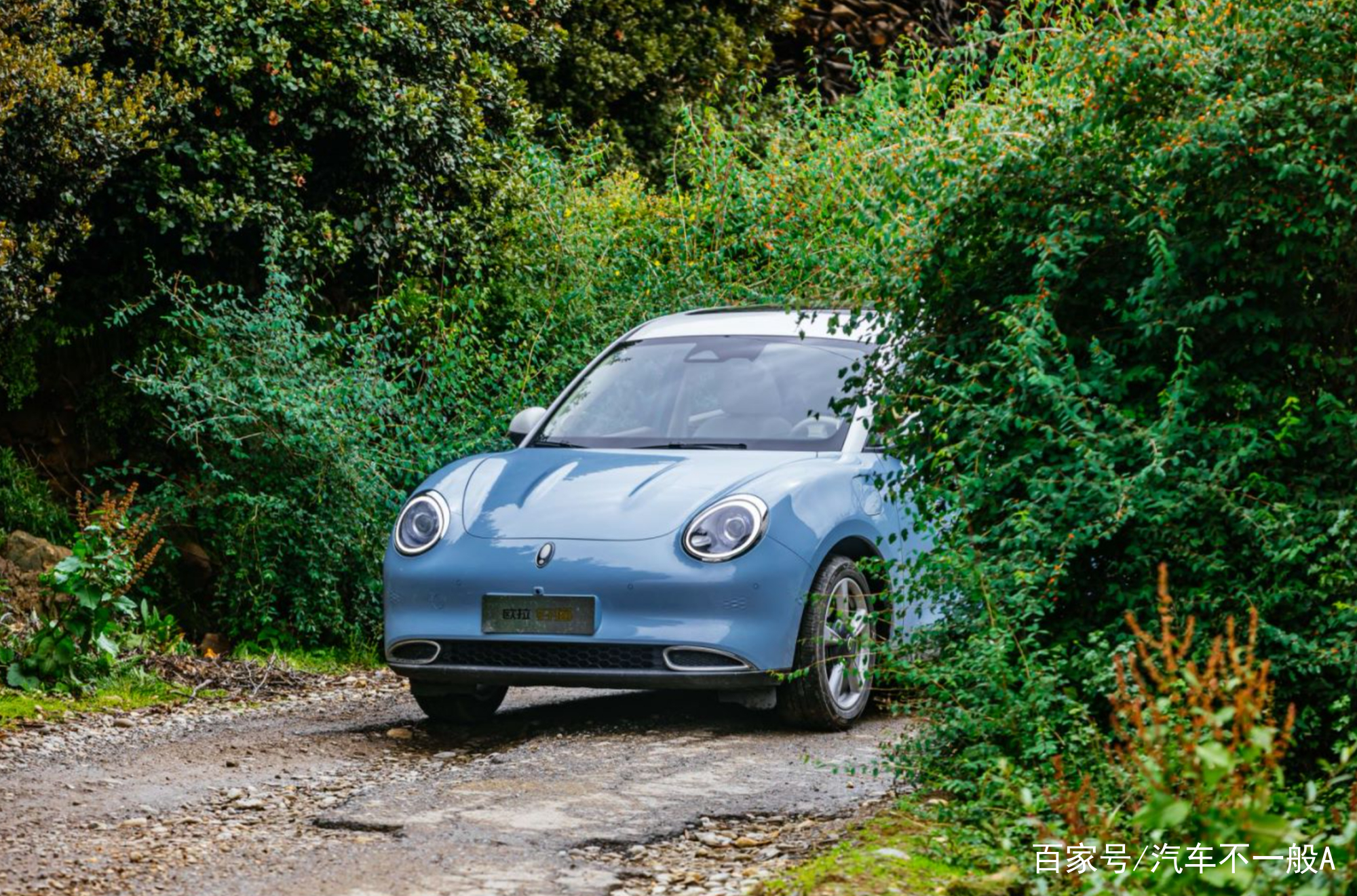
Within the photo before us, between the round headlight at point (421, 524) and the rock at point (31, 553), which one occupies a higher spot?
the round headlight at point (421, 524)

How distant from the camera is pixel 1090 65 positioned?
17.2 feet

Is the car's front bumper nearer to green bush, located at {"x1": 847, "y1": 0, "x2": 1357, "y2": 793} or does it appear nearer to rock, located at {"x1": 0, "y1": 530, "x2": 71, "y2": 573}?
green bush, located at {"x1": 847, "y1": 0, "x2": 1357, "y2": 793}

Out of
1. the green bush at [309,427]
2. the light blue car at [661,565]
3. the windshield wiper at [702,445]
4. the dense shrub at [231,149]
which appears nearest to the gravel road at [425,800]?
the light blue car at [661,565]

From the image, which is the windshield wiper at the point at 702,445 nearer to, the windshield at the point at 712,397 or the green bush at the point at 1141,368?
the windshield at the point at 712,397

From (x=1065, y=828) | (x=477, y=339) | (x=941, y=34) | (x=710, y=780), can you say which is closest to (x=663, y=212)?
(x=477, y=339)

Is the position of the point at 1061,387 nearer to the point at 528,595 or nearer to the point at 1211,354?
the point at 1211,354

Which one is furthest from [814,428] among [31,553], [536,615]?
Answer: [31,553]

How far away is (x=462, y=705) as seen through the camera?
7.32 meters

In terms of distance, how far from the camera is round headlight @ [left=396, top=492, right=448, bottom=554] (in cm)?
689

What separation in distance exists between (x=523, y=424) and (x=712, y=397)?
3.15 feet

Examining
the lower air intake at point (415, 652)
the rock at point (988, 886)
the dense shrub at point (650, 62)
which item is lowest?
the rock at point (988, 886)

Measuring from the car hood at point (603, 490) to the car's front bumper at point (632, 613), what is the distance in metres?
0.08

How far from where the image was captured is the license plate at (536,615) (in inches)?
257

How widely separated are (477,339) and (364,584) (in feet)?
5.83
